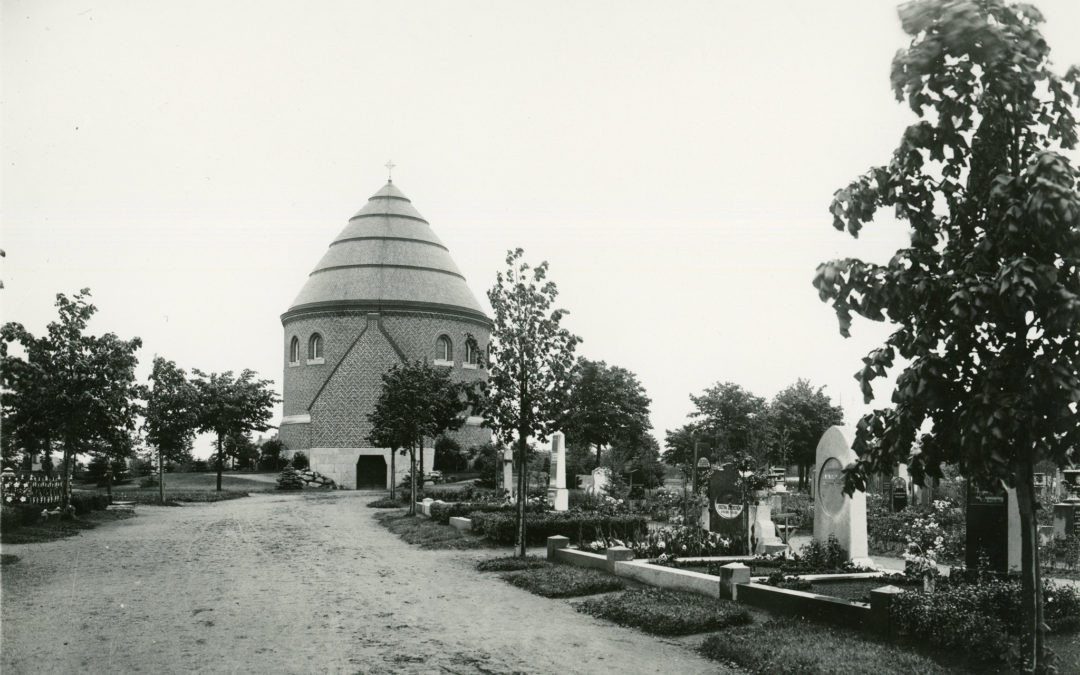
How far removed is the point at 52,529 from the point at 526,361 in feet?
38.5

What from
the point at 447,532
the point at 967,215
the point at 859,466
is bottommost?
the point at 447,532

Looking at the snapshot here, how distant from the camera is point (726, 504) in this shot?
15.9m

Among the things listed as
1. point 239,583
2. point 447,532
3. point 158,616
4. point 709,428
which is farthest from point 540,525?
point 709,428

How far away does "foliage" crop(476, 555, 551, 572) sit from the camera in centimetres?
1452

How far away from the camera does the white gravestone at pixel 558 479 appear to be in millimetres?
25578

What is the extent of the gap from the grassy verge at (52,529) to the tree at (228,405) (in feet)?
41.5

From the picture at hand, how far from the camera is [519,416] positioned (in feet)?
54.0

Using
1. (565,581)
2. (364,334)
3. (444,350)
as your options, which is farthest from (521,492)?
(444,350)

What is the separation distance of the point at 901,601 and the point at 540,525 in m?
10.7

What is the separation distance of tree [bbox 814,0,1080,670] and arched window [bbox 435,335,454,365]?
45.6 metres

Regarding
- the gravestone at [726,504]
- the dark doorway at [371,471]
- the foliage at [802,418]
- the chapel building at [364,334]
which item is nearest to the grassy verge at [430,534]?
the gravestone at [726,504]

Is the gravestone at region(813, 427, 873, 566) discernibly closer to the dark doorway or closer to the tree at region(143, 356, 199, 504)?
the tree at region(143, 356, 199, 504)

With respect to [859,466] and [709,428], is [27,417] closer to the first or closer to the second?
[859,466]

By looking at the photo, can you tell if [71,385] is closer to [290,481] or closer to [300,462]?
[290,481]
